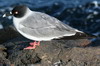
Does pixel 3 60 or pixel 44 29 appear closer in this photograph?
pixel 3 60

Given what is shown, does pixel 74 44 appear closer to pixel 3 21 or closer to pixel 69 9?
pixel 3 21

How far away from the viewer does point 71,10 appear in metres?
13.3

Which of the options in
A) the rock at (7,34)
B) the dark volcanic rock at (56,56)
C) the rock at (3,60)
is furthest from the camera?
the rock at (7,34)

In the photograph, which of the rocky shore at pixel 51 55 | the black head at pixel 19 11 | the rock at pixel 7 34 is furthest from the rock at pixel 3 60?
the rock at pixel 7 34

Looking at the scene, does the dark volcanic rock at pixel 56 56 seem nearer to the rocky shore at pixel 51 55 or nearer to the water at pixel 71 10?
the rocky shore at pixel 51 55

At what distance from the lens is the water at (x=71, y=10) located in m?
11.8

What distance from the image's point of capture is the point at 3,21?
11562 mm

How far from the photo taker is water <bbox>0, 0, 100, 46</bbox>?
11837 mm

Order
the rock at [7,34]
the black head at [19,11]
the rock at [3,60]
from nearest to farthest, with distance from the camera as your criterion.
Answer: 1. the rock at [3,60]
2. the black head at [19,11]
3. the rock at [7,34]

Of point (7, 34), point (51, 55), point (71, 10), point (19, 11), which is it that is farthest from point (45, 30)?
point (71, 10)

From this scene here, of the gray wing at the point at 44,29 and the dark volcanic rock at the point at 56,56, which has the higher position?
the gray wing at the point at 44,29

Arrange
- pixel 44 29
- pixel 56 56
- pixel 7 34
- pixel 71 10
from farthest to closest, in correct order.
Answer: pixel 71 10 < pixel 7 34 < pixel 44 29 < pixel 56 56

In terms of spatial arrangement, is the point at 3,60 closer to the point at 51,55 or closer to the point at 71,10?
the point at 51,55

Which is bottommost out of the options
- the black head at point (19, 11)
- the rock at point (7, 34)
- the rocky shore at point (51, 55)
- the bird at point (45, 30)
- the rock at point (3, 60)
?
the rock at point (7, 34)
